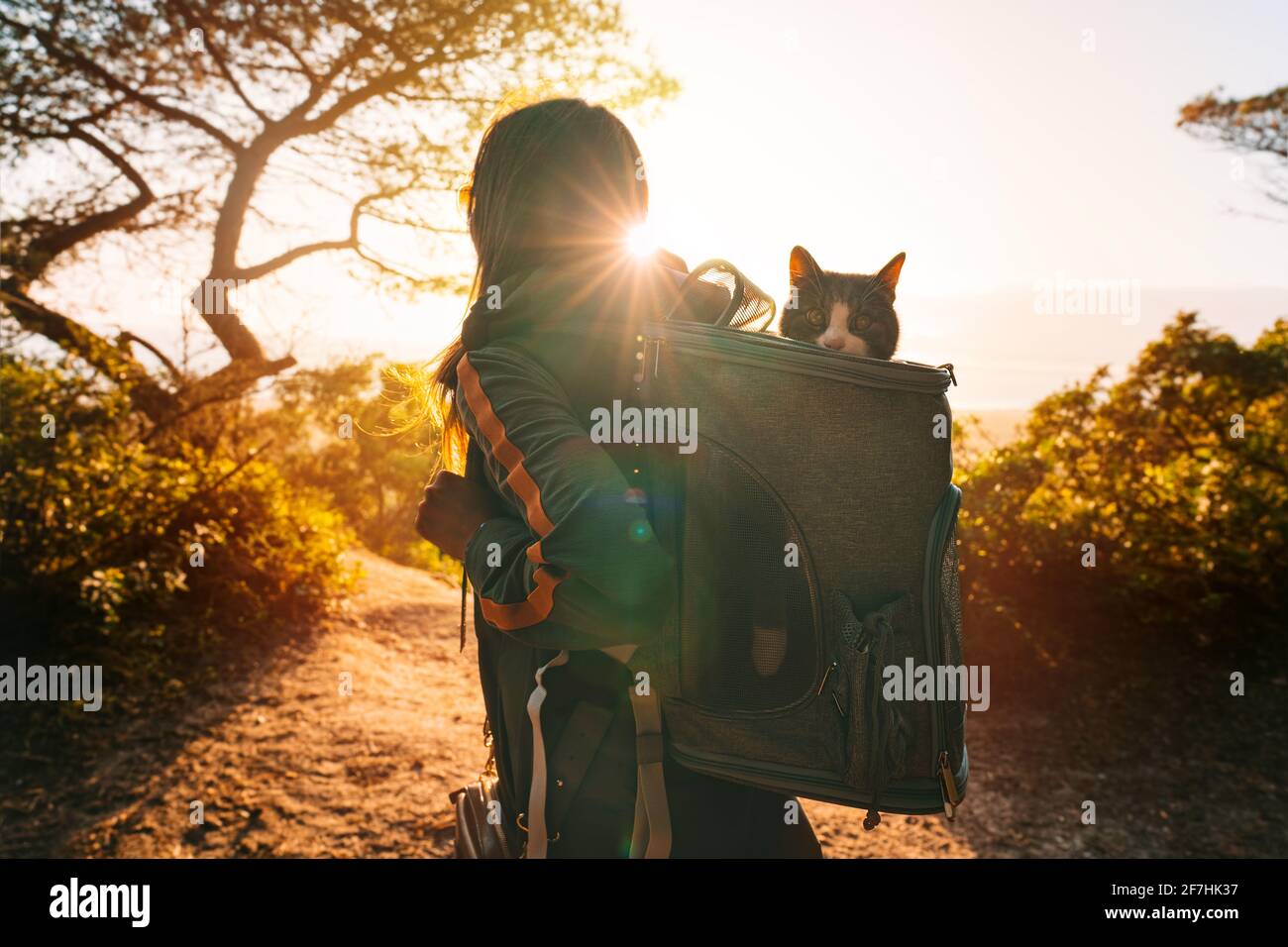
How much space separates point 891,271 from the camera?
2793 mm

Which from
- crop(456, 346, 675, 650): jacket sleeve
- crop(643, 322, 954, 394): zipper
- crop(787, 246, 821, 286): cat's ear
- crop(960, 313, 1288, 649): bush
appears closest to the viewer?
crop(456, 346, 675, 650): jacket sleeve

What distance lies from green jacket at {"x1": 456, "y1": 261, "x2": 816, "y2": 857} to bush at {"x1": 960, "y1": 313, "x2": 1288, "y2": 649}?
18.3 ft

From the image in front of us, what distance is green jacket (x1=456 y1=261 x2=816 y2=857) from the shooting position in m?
1.12

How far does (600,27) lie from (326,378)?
5.65 metres

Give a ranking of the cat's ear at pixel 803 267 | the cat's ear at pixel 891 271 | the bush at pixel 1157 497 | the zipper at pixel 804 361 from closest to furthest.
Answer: the zipper at pixel 804 361
the cat's ear at pixel 891 271
the cat's ear at pixel 803 267
the bush at pixel 1157 497

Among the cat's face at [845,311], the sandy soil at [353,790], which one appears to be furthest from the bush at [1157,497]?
the cat's face at [845,311]

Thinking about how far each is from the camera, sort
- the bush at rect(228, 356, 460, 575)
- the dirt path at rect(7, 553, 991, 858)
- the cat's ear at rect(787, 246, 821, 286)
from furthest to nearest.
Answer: the bush at rect(228, 356, 460, 575)
the dirt path at rect(7, 553, 991, 858)
the cat's ear at rect(787, 246, 821, 286)

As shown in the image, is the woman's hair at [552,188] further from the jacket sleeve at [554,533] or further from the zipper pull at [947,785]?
the zipper pull at [947,785]

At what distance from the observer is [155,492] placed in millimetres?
6121

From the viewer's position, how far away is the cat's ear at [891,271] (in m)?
2.75

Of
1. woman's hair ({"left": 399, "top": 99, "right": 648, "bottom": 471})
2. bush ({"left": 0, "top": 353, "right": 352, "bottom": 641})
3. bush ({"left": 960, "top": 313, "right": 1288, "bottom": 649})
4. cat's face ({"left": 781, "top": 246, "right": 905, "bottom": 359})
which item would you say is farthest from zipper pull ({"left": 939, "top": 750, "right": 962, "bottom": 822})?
bush ({"left": 0, "top": 353, "right": 352, "bottom": 641})

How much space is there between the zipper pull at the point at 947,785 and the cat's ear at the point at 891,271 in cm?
196

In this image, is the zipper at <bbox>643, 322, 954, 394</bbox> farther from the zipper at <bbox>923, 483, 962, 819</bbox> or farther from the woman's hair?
the woman's hair

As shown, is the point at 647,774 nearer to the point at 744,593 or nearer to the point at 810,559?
the point at 744,593
